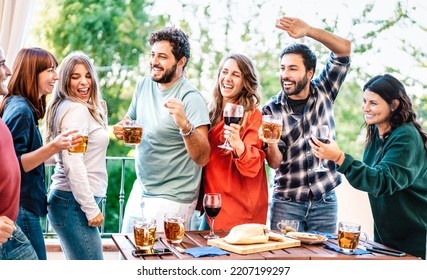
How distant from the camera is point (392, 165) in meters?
2.36

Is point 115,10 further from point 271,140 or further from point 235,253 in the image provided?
point 235,253

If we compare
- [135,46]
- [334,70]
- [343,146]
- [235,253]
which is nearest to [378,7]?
[343,146]

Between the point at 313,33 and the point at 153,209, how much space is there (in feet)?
3.84

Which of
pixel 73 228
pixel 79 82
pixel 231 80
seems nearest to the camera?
pixel 73 228

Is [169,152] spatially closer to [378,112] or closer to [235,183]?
[235,183]

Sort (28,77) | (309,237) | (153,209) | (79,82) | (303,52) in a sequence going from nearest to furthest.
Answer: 1. (309,237)
2. (28,77)
3. (79,82)
4. (153,209)
5. (303,52)

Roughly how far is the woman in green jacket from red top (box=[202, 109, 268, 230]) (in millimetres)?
415

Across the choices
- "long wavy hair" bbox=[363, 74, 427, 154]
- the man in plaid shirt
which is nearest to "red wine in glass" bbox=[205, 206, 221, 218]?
the man in plaid shirt

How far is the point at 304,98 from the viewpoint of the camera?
2.89 meters

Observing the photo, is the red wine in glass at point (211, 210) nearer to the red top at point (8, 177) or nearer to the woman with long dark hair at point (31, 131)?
the woman with long dark hair at point (31, 131)

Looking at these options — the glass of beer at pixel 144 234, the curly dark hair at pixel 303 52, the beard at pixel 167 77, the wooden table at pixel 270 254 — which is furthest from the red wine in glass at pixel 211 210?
the curly dark hair at pixel 303 52

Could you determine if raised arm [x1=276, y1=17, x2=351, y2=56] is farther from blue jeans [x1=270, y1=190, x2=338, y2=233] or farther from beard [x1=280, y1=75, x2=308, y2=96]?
blue jeans [x1=270, y1=190, x2=338, y2=233]

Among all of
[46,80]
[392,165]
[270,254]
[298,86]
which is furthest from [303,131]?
[46,80]

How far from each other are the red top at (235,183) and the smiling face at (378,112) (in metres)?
0.51
